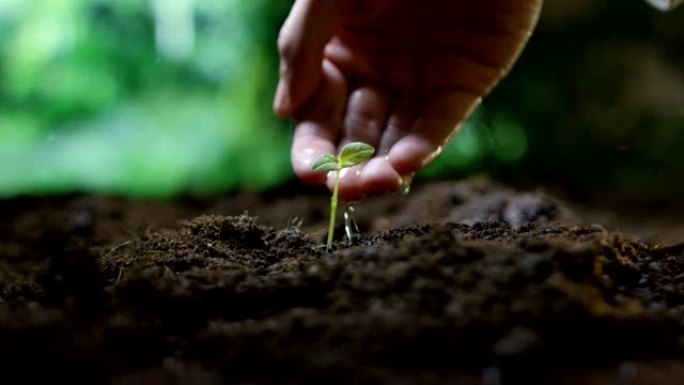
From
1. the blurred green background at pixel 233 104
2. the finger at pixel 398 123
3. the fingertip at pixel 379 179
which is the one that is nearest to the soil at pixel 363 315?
the fingertip at pixel 379 179

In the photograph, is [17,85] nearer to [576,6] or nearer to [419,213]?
[419,213]

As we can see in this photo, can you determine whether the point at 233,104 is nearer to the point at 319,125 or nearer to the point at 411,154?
the point at 319,125

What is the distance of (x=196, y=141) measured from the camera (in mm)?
3189

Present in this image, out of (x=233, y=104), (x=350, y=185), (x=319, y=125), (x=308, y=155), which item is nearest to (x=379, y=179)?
(x=350, y=185)

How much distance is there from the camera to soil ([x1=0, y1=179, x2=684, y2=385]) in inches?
29.4

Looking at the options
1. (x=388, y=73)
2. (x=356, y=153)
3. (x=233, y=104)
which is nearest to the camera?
(x=356, y=153)

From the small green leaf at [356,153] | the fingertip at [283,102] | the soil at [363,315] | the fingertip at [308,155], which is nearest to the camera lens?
the soil at [363,315]

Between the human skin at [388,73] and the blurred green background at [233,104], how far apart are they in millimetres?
1366

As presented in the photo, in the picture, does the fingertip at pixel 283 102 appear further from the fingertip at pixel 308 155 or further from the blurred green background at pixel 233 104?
the blurred green background at pixel 233 104

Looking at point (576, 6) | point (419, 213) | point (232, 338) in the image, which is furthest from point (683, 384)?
point (576, 6)

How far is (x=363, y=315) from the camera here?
860 millimetres

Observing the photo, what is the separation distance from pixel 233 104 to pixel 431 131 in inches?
68.6

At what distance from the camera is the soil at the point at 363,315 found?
746 millimetres

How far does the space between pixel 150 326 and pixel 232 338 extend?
0.12 meters
